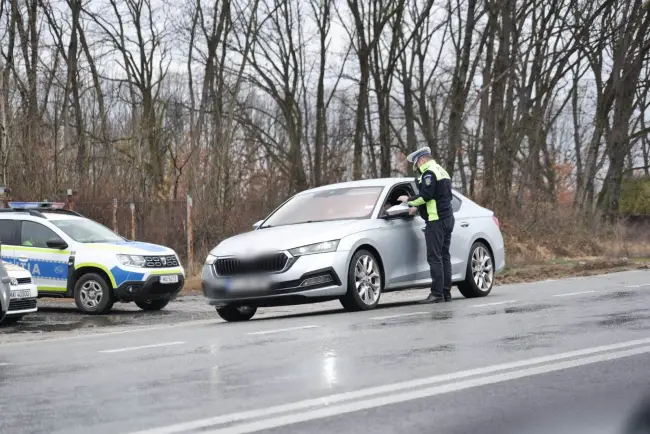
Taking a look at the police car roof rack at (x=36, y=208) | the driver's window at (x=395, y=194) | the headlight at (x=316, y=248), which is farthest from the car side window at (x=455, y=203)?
the police car roof rack at (x=36, y=208)

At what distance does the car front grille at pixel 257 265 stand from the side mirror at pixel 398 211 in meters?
1.82

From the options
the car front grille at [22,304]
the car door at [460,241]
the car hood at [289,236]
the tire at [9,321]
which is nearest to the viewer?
the car hood at [289,236]

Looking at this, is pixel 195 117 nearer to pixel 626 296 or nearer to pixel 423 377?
pixel 626 296

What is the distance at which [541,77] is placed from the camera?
44656 mm

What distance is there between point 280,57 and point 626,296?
110 feet

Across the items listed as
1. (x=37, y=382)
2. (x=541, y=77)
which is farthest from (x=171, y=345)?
(x=541, y=77)

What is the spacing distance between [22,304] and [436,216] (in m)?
5.77

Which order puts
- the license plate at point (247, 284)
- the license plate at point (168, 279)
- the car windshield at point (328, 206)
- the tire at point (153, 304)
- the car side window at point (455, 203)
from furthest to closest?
the tire at point (153, 304) → the license plate at point (168, 279) → the car side window at point (455, 203) → the car windshield at point (328, 206) → the license plate at point (247, 284)

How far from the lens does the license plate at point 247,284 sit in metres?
13.0

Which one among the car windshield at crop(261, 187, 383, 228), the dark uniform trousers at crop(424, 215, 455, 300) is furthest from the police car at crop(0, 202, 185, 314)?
the dark uniform trousers at crop(424, 215, 455, 300)

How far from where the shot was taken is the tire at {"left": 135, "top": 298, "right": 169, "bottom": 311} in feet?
60.7

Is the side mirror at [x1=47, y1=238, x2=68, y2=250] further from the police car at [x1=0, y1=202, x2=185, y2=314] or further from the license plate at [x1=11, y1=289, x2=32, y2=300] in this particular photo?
the license plate at [x1=11, y1=289, x2=32, y2=300]

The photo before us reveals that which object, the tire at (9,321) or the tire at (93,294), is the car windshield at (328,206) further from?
the tire at (93,294)

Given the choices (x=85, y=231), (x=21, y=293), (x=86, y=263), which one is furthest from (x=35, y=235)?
(x=21, y=293)
